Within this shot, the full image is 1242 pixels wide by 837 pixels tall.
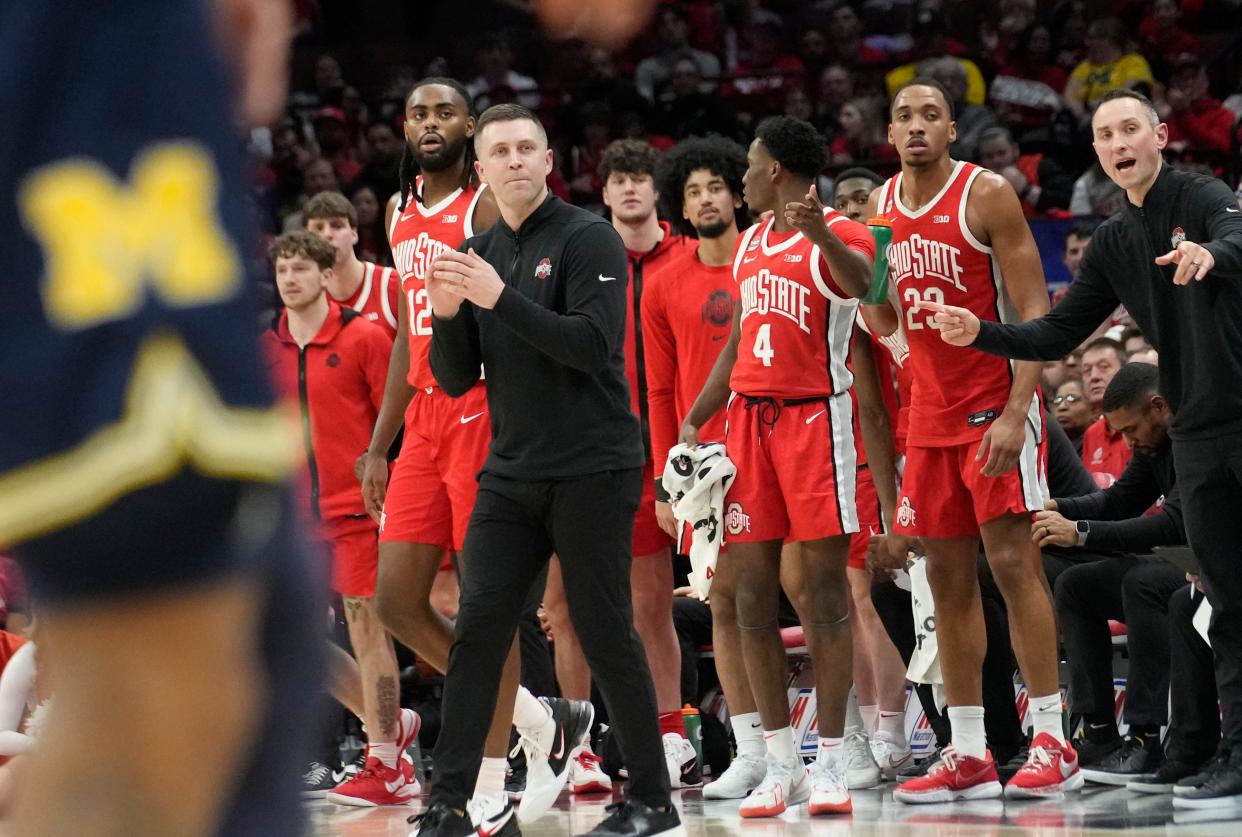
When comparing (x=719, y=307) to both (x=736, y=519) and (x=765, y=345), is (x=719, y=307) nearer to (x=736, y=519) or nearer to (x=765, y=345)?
(x=765, y=345)

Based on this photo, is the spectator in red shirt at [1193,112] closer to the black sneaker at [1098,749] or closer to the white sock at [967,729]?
the black sneaker at [1098,749]

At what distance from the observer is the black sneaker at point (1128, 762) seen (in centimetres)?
640

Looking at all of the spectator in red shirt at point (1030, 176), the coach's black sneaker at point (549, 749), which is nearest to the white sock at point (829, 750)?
the coach's black sneaker at point (549, 749)

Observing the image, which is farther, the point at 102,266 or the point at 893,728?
the point at 893,728

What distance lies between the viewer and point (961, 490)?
6.16 meters

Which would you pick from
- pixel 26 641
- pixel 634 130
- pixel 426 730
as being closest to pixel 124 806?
Result: pixel 26 641

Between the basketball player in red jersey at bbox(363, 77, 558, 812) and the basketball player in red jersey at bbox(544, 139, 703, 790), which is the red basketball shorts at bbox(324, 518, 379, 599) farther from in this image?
the basketball player in red jersey at bbox(544, 139, 703, 790)

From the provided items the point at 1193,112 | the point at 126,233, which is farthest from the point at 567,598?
the point at 1193,112

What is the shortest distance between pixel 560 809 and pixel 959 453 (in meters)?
2.08

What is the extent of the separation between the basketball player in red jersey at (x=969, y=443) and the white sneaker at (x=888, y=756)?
33.1 inches

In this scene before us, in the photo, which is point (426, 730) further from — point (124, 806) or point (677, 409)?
point (124, 806)

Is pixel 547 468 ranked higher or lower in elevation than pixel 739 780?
higher

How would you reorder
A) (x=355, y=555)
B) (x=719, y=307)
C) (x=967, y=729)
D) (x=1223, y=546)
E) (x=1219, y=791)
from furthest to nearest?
(x=355, y=555), (x=719, y=307), (x=967, y=729), (x=1223, y=546), (x=1219, y=791)

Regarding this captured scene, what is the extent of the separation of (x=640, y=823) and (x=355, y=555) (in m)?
2.77
